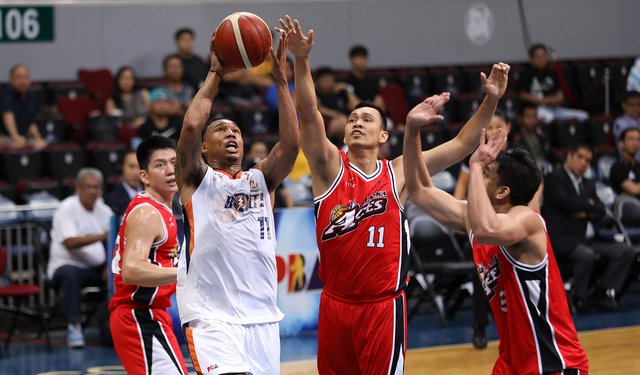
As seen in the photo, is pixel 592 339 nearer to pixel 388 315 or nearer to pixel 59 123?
pixel 388 315

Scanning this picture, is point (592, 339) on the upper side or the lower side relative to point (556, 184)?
lower

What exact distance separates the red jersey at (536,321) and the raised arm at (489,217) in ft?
0.60

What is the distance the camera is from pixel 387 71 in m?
15.9

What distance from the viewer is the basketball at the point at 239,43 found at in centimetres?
528

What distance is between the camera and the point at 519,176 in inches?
202

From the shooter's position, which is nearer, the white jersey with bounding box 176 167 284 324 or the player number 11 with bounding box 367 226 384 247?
the white jersey with bounding box 176 167 284 324

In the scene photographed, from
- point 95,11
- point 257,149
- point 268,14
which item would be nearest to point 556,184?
point 257,149

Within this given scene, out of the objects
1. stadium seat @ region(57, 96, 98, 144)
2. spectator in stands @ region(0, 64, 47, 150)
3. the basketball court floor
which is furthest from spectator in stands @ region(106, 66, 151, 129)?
the basketball court floor

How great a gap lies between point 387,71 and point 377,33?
3.16ft

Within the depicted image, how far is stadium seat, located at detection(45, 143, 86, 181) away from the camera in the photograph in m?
11.9

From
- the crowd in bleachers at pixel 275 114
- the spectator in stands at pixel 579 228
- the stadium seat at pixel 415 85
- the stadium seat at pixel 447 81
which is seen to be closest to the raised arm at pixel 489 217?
the crowd in bleachers at pixel 275 114

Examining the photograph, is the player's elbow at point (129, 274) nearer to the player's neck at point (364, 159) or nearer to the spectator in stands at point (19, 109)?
the player's neck at point (364, 159)

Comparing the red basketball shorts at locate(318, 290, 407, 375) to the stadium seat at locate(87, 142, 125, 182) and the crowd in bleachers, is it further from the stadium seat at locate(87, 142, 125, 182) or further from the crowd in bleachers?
the stadium seat at locate(87, 142, 125, 182)

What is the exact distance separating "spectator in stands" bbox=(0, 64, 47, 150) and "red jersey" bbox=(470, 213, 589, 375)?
8418 millimetres
